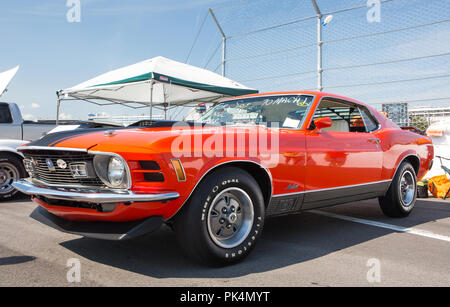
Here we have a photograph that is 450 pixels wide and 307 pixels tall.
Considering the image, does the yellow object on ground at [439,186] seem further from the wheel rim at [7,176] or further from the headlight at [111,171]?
the wheel rim at [7,176]

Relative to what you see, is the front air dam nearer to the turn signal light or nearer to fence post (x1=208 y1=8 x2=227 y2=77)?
the turn signal light

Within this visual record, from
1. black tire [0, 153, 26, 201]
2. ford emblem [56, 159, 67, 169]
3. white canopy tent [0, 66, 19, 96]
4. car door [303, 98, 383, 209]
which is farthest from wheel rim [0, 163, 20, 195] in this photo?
car door [303, 98, 383, 209]

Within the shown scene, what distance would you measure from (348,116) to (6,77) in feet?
25.7

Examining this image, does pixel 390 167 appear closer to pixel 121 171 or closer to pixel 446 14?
pixel 121 171

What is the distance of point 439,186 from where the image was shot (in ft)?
22.2

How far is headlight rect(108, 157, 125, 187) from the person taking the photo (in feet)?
8.55

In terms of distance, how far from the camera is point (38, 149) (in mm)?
3023

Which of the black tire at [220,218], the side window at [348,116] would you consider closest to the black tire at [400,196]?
the side window at [348,116]

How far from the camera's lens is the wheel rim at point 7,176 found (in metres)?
6.12

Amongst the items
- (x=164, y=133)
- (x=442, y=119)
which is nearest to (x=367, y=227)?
(x=164, y=133)

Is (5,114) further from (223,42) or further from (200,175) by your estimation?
(223,42)

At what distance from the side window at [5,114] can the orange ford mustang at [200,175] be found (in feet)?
14.7

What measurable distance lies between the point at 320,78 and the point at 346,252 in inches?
231

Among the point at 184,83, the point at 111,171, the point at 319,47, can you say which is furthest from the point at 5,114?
the point at 319,47
